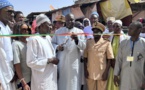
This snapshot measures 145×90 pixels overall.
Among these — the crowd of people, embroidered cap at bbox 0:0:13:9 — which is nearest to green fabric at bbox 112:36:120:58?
the crowd of people

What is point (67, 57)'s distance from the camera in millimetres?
4727

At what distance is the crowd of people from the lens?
3.83 m

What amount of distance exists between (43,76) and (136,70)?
159cm

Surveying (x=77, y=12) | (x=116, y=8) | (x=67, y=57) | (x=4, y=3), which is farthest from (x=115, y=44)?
(x=116, y=8)

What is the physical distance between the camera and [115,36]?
200 inches

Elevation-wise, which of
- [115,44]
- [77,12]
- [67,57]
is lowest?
[67,57]

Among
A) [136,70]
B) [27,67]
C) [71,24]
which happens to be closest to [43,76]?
[27,67]

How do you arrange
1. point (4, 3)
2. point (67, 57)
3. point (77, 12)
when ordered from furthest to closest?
point (77, 12), point (67, 57), point (4, 3)

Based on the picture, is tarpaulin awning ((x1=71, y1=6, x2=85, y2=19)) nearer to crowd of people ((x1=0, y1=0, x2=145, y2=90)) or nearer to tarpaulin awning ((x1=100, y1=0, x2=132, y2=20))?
tarpaulin awning ((x1=100, y1=0, x2=132, y2=20))

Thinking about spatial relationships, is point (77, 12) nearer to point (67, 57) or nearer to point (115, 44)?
point (115, 44)

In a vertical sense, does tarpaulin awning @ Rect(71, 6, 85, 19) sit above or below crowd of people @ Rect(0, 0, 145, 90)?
above

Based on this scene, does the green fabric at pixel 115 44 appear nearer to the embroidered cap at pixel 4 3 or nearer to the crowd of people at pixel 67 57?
the crowd of people at pixel 67 57

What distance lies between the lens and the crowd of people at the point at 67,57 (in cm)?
383

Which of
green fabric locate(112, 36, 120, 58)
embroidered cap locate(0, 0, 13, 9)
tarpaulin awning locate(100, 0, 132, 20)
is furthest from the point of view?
tarpaulin awning locate(100, 0, 132, 20)
